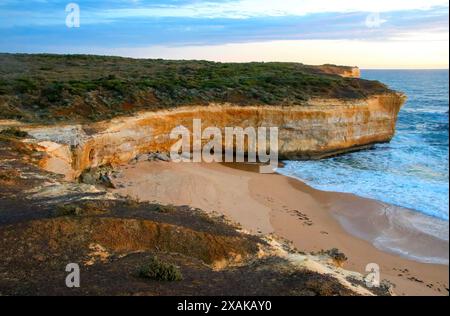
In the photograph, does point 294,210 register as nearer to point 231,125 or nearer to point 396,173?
point 396,173

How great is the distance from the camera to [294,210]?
1936 centimetres

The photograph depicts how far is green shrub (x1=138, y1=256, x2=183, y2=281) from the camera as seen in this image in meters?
8.59

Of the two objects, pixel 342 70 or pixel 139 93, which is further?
pixel 342 70

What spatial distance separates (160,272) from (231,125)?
69.6ft

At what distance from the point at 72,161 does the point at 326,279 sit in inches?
554

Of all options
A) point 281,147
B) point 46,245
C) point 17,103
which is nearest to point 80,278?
point 46,245

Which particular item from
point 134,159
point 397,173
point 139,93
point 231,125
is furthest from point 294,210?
point 139,93

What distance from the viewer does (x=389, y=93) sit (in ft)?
117

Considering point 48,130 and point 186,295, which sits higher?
point 48,130

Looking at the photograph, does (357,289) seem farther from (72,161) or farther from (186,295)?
(72,161)

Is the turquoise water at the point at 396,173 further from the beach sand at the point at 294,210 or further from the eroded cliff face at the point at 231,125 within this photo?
the eroded cliff face at the point at 231,125

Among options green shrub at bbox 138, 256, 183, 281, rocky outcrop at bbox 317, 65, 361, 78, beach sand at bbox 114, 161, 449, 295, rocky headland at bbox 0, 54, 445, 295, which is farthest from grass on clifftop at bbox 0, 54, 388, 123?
rocky outcrop at bbox 317, 65, 361, 78
